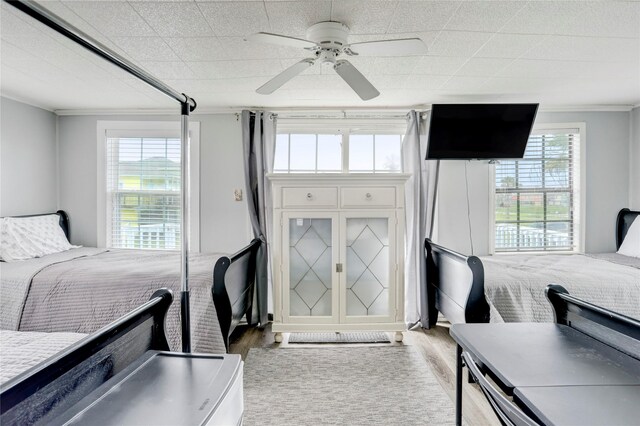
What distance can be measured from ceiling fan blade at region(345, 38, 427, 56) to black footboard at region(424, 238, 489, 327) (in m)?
1.38

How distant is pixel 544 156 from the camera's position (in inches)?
140

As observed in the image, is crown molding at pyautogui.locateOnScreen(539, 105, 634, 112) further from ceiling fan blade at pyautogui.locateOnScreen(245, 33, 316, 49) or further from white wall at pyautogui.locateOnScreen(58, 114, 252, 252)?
white wall at pyautogui.locateOnScreen(58, 114, 252, 252)

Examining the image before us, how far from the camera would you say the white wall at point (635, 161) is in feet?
11.3

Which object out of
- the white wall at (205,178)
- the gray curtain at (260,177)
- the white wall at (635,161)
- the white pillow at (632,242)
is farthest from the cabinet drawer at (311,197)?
the white wall at (635,161)

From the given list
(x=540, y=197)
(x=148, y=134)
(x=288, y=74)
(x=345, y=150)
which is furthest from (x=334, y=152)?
(x=540, y=197)

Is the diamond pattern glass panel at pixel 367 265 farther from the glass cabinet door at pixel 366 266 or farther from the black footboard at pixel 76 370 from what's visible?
the black footboard at pixel 76 370

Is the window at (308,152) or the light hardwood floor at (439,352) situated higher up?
the window at (308,152)

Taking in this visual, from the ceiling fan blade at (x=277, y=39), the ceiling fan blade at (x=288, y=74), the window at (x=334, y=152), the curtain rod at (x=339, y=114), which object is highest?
the curtain rod at (x=339, y=114)

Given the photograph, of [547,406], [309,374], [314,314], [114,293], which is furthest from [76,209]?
[547,406]

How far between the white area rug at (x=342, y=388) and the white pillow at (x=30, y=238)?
2024 millimetres

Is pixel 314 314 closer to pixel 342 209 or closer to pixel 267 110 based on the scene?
pixel 342 209

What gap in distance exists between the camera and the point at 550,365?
113cm

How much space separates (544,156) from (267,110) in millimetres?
2880

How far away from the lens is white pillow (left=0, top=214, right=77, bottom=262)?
278 centimetres
